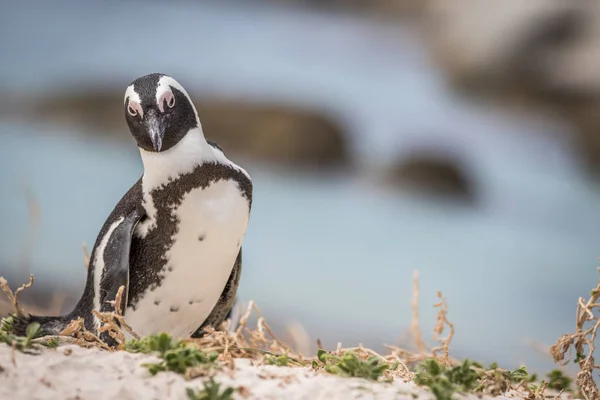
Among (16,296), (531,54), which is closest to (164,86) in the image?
(16,296)

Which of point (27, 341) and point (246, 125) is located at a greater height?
point (246, 125)

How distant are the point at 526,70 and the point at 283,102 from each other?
1.21m

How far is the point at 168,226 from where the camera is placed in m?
1.23

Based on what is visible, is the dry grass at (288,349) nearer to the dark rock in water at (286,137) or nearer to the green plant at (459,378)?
the green plant at (459,378)

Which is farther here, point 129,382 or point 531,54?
point 531,54

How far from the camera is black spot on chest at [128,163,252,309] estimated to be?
1.22m

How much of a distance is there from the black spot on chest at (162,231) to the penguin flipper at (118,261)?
0.03 m

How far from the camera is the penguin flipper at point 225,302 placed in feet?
4.57

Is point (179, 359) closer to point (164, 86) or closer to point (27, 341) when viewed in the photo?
point (27, 341)

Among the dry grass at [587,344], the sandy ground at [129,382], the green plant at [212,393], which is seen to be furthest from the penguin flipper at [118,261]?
the dry grass at [587,344]

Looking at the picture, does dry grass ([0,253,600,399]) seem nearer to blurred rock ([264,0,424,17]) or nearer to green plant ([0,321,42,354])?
green plant ([0,321,42,354])

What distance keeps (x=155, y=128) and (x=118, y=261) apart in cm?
21

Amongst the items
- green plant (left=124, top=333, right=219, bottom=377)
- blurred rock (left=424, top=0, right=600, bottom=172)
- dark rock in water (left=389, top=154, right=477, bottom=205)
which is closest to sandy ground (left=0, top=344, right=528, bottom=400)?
green plant (left=124, top=333, right=219, bottom=377)

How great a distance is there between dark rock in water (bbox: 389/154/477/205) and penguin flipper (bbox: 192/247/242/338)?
7.38 ft
